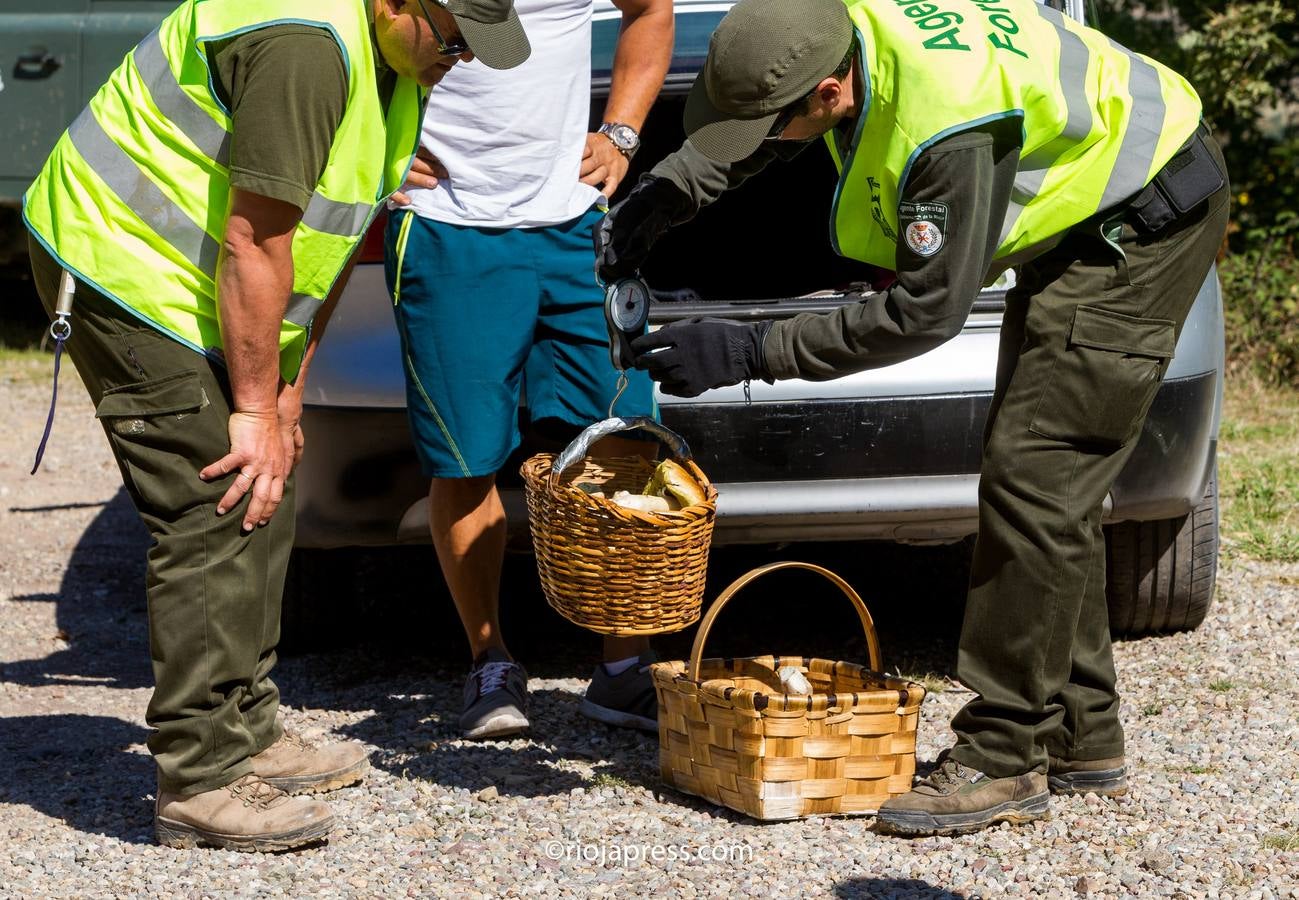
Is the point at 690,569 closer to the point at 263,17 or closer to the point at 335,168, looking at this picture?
the point at 335,168

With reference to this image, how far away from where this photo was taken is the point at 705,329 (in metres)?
2.81

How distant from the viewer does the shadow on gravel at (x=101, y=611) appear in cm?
416

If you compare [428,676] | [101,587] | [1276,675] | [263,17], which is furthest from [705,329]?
[101,587]

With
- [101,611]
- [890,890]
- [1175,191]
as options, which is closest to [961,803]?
[890,890]

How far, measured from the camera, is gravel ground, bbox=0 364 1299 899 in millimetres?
2871

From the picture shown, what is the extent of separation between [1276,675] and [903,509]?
1114 mm

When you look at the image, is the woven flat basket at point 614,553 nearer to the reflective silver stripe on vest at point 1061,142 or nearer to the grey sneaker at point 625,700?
the grey sneaker at point 625,700

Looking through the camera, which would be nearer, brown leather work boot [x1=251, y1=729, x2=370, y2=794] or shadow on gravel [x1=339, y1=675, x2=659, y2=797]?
brown leather work boot [x1=251, y1=729, x2=370, y2=794]

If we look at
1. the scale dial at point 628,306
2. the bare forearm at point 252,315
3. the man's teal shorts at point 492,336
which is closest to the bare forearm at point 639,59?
the man's teal shorts at point 492,336

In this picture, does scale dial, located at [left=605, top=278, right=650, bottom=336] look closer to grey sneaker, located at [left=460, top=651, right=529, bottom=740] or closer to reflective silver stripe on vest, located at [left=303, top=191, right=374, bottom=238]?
reflective silver stripe on vest, located at [left=303, top=191, right=374, bottom=238]

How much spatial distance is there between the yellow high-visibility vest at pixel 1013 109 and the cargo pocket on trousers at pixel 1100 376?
20cm

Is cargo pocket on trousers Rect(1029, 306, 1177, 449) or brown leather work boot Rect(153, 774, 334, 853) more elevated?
cargo pocket on trousers Rect(1029, 306, 1177, 449)

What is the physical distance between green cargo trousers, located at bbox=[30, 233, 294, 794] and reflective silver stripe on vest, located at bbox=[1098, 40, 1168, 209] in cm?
161

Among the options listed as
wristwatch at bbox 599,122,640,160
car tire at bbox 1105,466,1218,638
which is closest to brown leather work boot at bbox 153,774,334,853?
wristwatch at bbox 599,122,640,160
